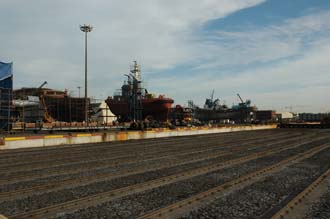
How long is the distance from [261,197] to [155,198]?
9.27 ft

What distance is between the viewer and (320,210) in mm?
8039

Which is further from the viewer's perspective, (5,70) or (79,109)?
(79,109)

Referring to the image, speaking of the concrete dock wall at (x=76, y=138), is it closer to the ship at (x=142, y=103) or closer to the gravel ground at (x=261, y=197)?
the gravel ground at (x=261, y=197)

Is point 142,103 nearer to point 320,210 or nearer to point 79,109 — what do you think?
point 79,109

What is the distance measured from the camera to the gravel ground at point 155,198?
7.74 m

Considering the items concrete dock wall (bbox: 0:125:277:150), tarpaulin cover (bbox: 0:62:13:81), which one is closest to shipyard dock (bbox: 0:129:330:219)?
concrete dock wall (bbox: 0:125:277:150)

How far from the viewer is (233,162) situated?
17078mm

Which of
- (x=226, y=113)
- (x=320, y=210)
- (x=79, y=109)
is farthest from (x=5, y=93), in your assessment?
(x=226, y=113)

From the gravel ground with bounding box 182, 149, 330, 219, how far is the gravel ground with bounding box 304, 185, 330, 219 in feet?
2.29

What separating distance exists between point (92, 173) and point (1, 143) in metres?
13.3

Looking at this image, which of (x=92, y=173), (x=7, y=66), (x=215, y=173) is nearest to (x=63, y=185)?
(x=92, y=173)

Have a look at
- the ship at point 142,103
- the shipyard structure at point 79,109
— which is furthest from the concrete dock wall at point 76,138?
the ship at point 142,103

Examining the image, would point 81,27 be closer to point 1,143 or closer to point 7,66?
point 7,66

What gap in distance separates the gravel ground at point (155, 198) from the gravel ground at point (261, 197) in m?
0.88
